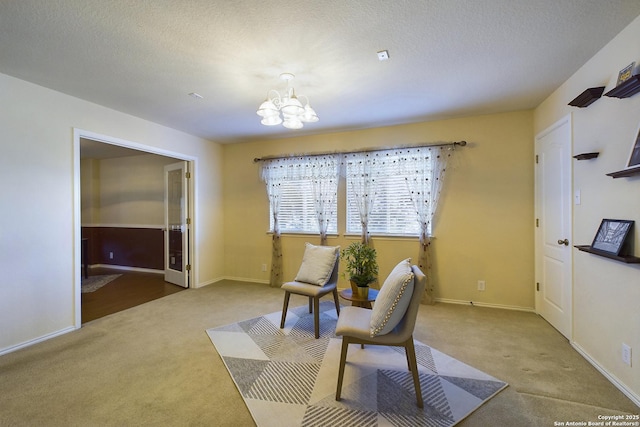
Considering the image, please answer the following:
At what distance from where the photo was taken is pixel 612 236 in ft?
6.36

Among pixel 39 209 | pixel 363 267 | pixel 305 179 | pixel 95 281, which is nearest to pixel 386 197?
pixel 305 179

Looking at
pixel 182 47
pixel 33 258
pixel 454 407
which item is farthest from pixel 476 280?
pixel 33 258

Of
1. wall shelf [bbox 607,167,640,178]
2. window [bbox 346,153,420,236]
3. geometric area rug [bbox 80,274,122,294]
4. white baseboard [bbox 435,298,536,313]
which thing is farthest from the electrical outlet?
geometric area rug [bbox 80,274,122,294]

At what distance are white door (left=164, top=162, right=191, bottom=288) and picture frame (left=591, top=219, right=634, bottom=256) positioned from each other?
4.88 metres

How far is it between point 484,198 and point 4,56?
492cm

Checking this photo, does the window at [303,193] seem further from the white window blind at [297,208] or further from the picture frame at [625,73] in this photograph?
the picture frame at [625,73]

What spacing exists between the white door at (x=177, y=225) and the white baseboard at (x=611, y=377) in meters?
4.88

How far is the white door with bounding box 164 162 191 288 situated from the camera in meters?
4.47

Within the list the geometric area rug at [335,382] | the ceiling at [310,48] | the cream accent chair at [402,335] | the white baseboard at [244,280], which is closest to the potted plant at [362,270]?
the geometric area rug at [335,382]

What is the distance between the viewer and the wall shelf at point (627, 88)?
1.67 m

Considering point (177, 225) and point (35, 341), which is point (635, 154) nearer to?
point (35, 341)

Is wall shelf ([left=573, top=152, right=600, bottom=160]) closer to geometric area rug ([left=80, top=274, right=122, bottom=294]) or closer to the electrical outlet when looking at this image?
the electrical outlet

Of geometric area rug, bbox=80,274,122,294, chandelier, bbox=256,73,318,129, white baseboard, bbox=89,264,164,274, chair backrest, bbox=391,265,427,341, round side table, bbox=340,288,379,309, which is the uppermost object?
chandelier, bbox=256,73,318,129

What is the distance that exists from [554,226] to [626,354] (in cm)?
136
